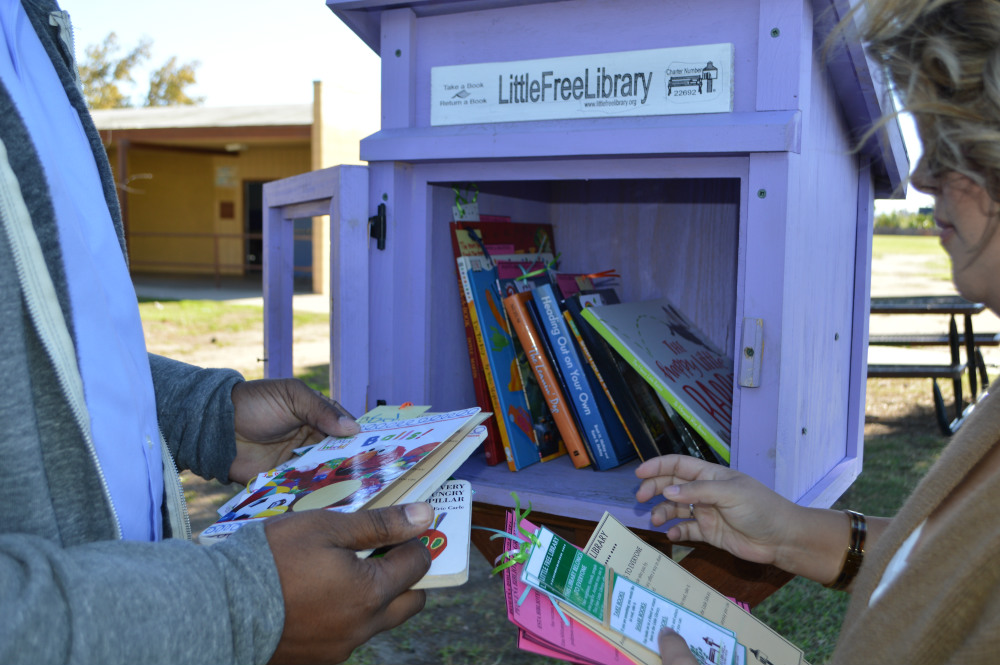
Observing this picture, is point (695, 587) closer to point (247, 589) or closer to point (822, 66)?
point (247, 589)

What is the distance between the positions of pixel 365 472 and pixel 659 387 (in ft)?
2.78

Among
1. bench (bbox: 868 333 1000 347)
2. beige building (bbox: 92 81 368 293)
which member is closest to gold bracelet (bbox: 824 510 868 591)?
bench (bbox: 868 333 1000 347)

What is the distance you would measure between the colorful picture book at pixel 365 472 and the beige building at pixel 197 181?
12.7 m

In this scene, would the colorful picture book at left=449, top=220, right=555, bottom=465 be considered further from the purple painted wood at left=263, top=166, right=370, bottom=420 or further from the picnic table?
the picnic table

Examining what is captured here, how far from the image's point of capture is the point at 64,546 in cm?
91

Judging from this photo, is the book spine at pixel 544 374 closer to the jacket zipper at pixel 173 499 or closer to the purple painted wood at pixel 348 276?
the purple painted wood at pixel 348 276

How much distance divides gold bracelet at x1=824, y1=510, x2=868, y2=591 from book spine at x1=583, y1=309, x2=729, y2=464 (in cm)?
41

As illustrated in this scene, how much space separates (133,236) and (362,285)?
57.7ft

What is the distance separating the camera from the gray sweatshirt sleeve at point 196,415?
1.47m

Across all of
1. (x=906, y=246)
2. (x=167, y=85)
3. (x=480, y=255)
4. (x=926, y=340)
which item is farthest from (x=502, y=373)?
(x=167, y=85)

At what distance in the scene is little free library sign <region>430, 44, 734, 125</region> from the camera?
153 cm

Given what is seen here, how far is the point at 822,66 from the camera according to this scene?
5.37ft

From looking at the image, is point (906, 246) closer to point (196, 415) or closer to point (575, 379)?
point (575, 379)

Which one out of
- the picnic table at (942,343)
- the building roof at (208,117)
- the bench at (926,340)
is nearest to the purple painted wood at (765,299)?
the picnic table at (942,343)
